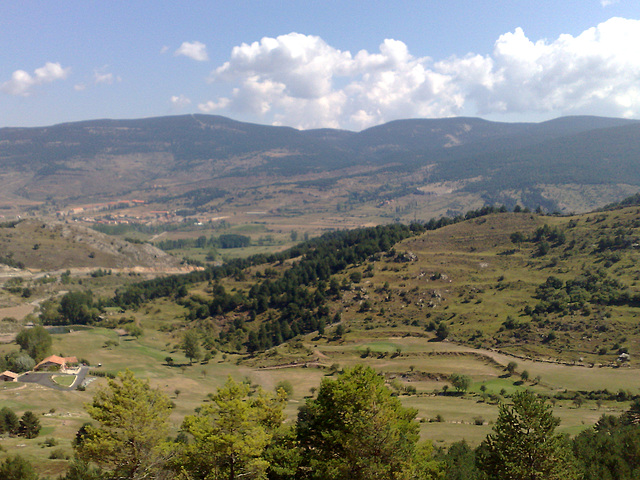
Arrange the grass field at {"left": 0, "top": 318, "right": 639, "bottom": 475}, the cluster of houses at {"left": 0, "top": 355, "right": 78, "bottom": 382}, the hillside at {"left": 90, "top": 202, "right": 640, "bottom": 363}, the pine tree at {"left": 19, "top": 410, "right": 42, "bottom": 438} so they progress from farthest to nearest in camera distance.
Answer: the hillside at {"left": 90, "top": 202, "right": 640, "bottom": 363} < the cluster of houses at {"left": 0, "top": 355, "right": 78, "bottom": 382} < the grass field at {"left": 0, "top": 318, "right": 639, "bottom": 475} < the pine tree at {"left": 19, "top": 410, "right": 42, "bottom": 438}

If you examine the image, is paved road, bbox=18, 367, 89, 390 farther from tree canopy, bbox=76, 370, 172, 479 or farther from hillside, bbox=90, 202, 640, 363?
tree canopy, bbox=76, 370, 172, 479

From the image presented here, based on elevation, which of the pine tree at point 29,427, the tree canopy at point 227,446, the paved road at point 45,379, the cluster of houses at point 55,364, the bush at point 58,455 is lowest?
the cluster of houses at point 55,364

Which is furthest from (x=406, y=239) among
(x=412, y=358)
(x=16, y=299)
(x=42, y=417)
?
(x=16, y=299)

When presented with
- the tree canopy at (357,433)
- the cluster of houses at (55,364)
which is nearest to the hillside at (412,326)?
the cluster of houses at (55,364)

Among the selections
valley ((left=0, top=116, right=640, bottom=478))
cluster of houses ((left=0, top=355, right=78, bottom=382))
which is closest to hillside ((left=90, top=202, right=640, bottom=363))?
valley ((left=0, top=116, right=640, bottom=478))

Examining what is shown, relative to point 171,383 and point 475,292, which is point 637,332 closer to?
point 475,292

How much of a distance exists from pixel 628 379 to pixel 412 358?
4294cm

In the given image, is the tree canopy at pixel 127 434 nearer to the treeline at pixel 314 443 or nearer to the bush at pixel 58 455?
the treeline at pixel 314 443

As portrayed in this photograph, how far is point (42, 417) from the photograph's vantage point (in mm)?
60531

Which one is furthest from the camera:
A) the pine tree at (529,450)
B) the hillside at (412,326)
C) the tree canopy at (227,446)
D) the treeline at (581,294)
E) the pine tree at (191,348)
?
the treeline at (581,294)

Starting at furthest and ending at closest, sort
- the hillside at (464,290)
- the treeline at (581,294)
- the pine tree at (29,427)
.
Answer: the treeline at (581,294)
the hillside at (464,290)
the pine tree at (29,427)

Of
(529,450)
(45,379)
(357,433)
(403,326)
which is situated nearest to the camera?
(529,450)

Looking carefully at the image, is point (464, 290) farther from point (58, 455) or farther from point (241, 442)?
point (241, 442)

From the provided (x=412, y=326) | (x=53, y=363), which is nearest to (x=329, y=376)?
(x=412, y=326)
